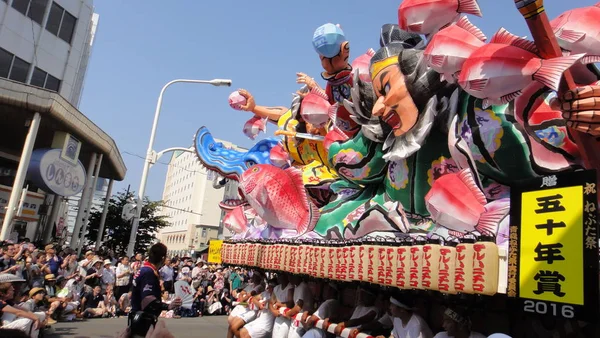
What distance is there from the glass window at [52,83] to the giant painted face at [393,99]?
18221 millimetres

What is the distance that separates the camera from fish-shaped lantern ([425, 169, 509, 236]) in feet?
12.0

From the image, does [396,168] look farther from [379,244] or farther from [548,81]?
[548,81]

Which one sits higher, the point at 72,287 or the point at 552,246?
the point at 552,246

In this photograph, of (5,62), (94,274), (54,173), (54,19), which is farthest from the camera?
(54,19)

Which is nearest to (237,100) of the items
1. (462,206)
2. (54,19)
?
(462,206)

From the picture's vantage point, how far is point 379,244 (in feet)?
14.9

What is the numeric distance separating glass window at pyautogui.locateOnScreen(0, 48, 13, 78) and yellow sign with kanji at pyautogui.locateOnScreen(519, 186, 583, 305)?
19.5 metres

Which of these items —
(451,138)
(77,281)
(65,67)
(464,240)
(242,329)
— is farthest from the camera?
(65,67)

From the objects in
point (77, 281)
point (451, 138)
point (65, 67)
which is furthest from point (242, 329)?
point (65, 67)

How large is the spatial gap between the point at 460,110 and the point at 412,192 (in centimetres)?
112

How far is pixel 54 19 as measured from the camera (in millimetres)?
19734

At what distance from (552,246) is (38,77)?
813 inches

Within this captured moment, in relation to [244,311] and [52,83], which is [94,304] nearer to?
[244,311]

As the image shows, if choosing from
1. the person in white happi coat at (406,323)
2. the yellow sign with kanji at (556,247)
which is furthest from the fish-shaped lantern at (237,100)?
the yellow sign with kanji at (556,247)
